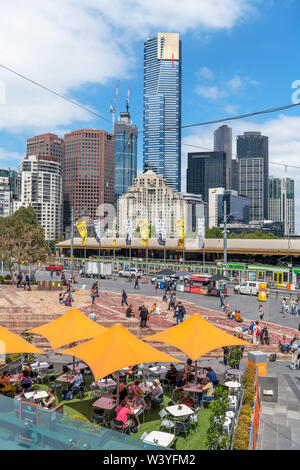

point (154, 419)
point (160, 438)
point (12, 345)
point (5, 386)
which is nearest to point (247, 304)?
point (154, 419)

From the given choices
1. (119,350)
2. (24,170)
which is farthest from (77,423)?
(24,170)

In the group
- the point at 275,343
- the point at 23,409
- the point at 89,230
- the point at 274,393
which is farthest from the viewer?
the point at 89,230

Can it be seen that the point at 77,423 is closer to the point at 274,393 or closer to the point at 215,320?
the point at 274,393

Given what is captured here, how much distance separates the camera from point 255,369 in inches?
521

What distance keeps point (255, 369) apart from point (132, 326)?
940 centimetres

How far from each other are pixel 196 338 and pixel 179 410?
2.72 metres

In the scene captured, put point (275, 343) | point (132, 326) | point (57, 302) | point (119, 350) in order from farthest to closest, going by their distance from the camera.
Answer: point (57, 302) < point (132, 326) < point (275, 343) < point (119, 350)

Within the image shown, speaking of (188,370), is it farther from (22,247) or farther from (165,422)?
(22,247)

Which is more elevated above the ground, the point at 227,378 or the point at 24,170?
the point at 24,170

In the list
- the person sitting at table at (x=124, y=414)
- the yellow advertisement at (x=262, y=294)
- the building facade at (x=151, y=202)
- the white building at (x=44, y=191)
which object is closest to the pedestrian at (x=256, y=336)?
the person sitting at table at (x=124, y=414)

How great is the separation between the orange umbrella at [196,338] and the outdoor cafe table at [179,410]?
183 centimetres

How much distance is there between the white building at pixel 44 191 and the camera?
184250 millimetres

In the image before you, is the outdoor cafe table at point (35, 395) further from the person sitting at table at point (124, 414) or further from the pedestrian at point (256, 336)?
the pedestrian at point (256, 336)
